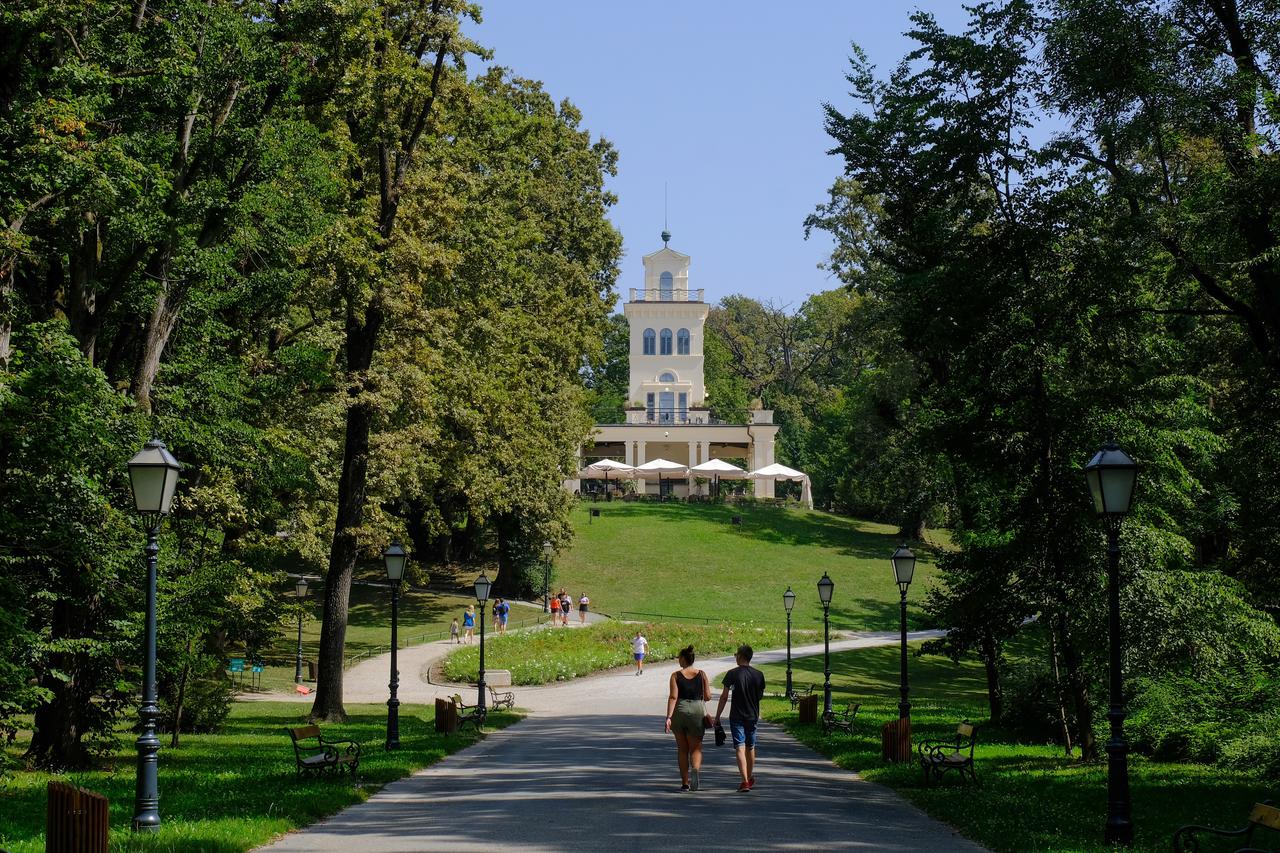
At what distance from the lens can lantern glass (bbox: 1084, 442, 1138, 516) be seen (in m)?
11.6

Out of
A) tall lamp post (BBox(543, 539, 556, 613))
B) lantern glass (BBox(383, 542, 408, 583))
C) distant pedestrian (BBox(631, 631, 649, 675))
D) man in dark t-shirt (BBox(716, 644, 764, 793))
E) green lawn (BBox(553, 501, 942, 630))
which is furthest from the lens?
green lawn (BBox(553, 501, 942, 630))

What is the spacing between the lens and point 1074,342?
18.3 metres

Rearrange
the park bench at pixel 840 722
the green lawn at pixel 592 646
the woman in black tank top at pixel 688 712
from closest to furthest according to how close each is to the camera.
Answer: the woman in black tank top at pixel 688 712 < the park bench at pixel 840 722 < the green lawn at pixel 592 646

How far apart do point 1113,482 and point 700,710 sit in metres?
5.14

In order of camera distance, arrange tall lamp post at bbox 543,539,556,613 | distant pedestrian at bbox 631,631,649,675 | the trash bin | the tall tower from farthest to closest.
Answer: the tall tower < tall lamp post at bbox 543,539,556,613 < distant pedestrian at bbox 631,631,649,675 < the trash bin

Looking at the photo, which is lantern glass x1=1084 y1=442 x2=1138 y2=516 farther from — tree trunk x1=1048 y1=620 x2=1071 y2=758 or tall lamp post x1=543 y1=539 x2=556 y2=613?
tall lamp post x1=543 y1=539 x2=556 y2=613

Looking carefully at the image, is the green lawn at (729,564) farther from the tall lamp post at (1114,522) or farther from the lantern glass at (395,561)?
the tall lamp post at (1114,522)

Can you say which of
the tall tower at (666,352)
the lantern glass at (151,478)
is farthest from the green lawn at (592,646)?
the tall tower at (666,352)

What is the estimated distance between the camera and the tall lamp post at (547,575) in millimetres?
47031

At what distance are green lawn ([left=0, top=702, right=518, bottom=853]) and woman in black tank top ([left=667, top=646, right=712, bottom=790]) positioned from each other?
12.2ft

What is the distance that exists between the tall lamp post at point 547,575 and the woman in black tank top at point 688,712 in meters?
32.7

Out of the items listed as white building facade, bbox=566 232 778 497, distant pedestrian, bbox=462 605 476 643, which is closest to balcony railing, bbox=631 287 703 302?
white building facade, bbox=566 232 778 497

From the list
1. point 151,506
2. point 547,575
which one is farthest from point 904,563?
Result: point 547,575

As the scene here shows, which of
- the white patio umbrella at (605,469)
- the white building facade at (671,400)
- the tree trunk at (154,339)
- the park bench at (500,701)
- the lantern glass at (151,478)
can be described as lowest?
the park bench at (500,701)
